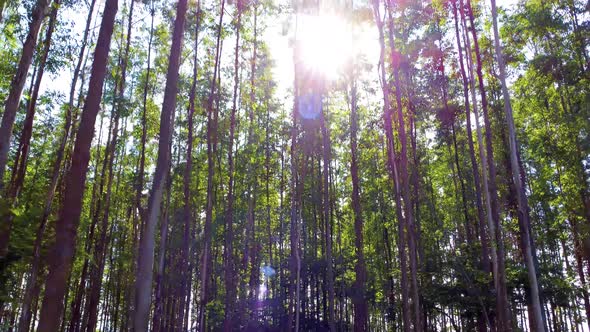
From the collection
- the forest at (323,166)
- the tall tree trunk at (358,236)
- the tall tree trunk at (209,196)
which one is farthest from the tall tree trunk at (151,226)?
the tall tree trunk at (358,236)

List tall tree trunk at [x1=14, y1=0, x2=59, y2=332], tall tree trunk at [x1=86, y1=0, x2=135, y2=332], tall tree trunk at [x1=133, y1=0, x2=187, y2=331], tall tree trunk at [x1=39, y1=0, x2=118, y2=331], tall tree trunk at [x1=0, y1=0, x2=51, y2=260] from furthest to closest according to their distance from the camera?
1. tall tree trunk at [x1=86, y1=0, x2=135, y2=332]
2. tall tree trunk at [x1=14, y1=0, x2=59, y2=332]
3. tall tree trunk at [x1=0, y1=0, x2=51, y2=260]
4. tall tree trunk at [x1=133, y1=0, x2=187, y2=331]
5. tall tree trunk at [x1=39, y1=0, x2=118, y2=331]

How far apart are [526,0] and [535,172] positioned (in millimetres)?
7297

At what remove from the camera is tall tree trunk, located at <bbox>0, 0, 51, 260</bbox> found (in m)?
8.34

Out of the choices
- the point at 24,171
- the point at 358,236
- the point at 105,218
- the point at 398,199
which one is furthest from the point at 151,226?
the point at 358,236

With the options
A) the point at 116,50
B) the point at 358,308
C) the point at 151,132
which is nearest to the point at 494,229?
the point at 358,308

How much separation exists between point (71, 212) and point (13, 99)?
17.2 ft

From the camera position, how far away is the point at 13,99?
8984 mm

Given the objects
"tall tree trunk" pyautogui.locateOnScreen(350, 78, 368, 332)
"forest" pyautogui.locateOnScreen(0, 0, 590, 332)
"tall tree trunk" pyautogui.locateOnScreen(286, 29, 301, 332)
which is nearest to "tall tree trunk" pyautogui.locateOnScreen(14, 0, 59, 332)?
"forest" pyautogui.locateOnScreen(0, 0, 590, 332)

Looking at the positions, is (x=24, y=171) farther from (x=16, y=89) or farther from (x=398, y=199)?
(x=398, y=199)

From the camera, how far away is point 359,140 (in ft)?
59.0

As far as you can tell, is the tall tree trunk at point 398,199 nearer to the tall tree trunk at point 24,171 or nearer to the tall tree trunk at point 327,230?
the tall tree trunk at point 327,230

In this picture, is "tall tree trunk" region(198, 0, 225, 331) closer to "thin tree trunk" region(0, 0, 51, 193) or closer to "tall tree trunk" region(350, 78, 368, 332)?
"tall tree trunk" region(350, 78, 368, 332)

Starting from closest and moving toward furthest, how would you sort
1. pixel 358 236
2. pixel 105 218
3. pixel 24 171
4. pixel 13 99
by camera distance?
1. pixel 13 99
2. pixel 24 171
3. pixel 105 218
4. pixel 358 236

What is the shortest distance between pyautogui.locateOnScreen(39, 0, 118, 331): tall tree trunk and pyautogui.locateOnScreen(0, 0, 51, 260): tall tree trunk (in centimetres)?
392
